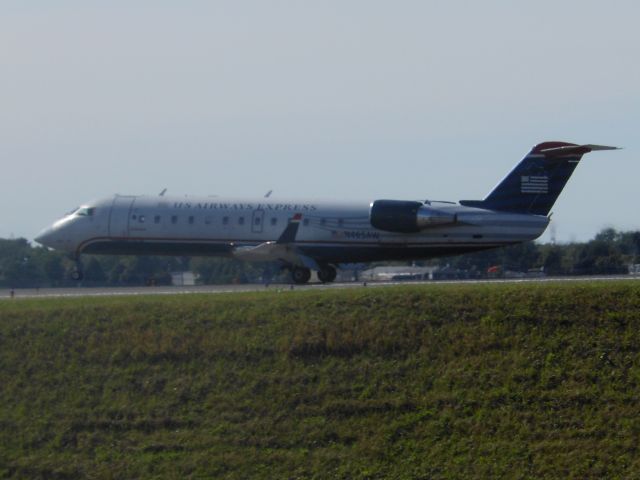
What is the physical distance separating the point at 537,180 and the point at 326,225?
754 centimetres

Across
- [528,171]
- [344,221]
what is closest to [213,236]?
[344,221]

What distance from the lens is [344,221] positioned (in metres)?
40.4

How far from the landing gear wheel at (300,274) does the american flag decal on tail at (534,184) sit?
8.20 metres

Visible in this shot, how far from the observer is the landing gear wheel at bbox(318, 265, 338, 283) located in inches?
1644

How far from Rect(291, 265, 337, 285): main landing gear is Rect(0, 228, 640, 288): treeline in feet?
44.7

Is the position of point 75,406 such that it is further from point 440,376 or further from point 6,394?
point 440,376

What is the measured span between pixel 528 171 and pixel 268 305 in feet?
54.7

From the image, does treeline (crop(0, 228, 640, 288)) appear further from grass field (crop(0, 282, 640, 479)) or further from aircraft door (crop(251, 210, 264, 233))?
grass field (crop(0, 282, 640, 479))

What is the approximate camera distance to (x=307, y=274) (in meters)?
41.2

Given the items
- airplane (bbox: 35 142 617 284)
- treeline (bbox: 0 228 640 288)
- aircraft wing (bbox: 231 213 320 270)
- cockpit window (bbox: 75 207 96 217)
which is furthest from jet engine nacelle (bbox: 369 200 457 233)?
treeline (bbox: 0 228 640 288)

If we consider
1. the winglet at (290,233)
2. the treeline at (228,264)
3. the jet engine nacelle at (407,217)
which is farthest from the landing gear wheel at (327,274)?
the treeline at (228,264)

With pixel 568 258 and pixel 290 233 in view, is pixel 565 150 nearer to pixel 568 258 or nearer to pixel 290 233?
pixel 290 233

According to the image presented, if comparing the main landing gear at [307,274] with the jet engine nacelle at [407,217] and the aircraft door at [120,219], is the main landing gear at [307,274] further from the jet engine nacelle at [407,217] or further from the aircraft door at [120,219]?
the aircraft door at [120,219]

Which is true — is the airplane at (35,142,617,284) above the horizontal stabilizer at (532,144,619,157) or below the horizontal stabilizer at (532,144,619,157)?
below
